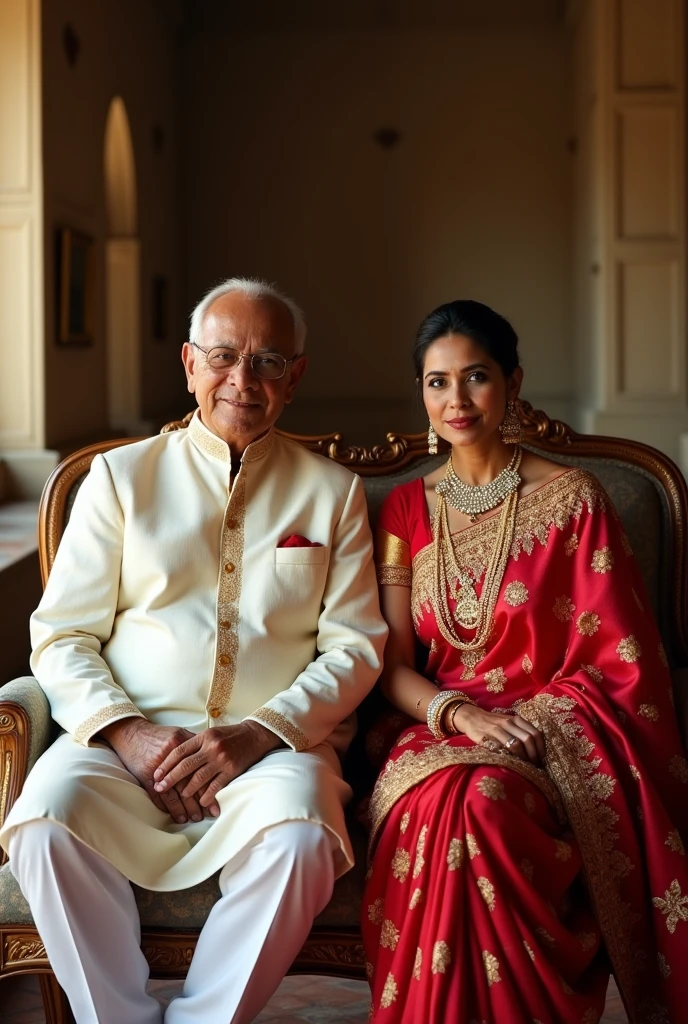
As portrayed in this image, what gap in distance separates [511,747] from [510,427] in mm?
696

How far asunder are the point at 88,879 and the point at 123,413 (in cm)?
633

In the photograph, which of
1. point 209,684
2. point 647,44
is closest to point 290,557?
point 209,684

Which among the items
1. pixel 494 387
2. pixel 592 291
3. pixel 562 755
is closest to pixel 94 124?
pixel 592 291

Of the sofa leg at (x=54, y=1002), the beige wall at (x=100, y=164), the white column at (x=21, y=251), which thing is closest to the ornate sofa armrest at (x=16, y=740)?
the sofa leg at (x=54, y=1002)

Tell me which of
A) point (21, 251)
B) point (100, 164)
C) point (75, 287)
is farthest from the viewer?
point (100, 164)

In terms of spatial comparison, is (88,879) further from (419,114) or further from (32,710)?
(419,114)

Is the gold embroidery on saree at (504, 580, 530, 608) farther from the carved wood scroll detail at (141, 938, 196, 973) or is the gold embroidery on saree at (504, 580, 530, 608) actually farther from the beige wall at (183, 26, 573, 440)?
the beige wall at (183, 26, 573, 440)

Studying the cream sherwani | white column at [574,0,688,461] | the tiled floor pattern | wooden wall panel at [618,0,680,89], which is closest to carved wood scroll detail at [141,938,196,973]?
the cream sherwani

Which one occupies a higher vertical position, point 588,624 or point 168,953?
point 588,624

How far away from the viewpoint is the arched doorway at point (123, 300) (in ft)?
25.9

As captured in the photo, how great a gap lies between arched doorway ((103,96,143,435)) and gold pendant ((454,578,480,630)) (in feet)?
19.1

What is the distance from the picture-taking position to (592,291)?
26.6 feet

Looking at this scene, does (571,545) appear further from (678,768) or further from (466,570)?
(678,768)

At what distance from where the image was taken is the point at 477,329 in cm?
237
